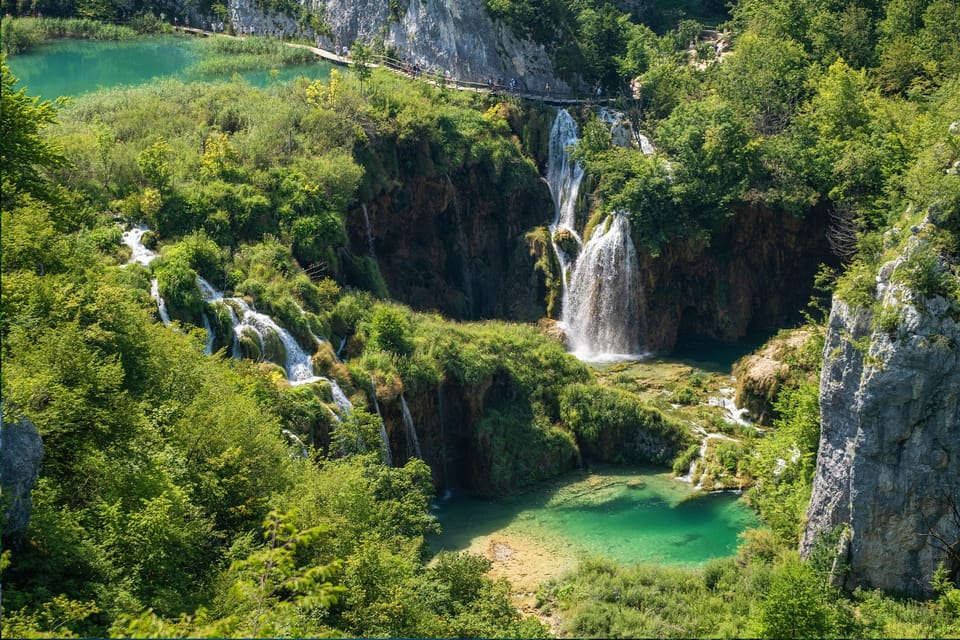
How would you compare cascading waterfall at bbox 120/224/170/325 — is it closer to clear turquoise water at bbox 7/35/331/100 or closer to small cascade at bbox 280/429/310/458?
small cascade at bbox 280/429/310/458

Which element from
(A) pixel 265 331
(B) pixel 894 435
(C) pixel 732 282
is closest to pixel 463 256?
(C) pixel 732 282

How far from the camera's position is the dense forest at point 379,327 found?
2056 cm

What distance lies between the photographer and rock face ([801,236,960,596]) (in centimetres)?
2603

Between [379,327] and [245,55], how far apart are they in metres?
42.5

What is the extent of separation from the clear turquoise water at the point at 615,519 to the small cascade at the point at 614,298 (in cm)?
1219

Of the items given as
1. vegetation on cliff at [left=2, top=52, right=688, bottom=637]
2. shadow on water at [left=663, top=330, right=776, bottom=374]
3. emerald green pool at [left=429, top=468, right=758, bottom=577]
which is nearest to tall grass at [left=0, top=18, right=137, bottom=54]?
vegetation on cliff at [left=2, top=52, right=688, bottom=637]

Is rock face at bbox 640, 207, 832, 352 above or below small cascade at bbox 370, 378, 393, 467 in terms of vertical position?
above

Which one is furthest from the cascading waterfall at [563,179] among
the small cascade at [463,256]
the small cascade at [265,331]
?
the small cascade at [265,331]

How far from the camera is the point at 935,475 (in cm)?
2675

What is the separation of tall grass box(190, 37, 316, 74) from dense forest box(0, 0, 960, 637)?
1075 mm

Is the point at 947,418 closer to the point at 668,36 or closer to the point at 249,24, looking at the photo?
the point at 668,36

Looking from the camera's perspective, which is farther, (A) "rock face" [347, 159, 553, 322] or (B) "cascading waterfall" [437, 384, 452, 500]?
(A) "rock face" [347, 159, 553, 322]

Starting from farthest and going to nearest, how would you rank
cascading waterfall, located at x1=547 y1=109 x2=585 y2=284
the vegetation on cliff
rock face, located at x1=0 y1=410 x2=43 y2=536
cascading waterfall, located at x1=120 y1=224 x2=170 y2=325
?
cascading waterfall, located at x1=547 y1=109 x2=585 y2=284 → cascading waterfall, located at x1=120 y1=224 x2=170 y2=325 → the vegetation on cliff → rock face, located at x1=0 y1=410 x2=43 y2=536

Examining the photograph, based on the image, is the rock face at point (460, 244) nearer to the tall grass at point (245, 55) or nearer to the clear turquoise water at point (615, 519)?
the clear turquoise water at point (615, 519)
